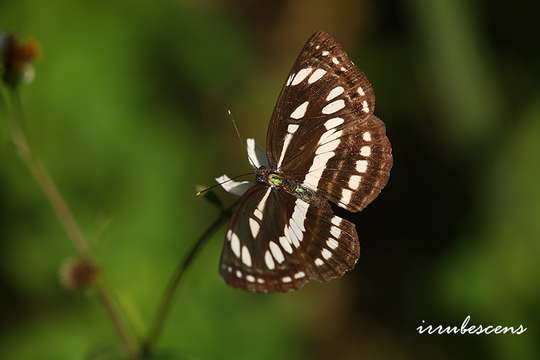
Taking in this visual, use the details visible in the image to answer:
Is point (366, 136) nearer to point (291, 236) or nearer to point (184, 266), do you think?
point (291, 236)

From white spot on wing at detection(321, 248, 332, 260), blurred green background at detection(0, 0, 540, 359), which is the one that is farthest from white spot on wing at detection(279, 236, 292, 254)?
blurred green background at detection(0, 0, 540, 359)

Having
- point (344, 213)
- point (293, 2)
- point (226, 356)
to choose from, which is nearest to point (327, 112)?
point (344, 213)

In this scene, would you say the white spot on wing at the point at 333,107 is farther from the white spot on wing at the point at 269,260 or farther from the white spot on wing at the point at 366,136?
the white spot on wing at the point at 269,260

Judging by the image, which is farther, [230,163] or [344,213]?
[230,163]

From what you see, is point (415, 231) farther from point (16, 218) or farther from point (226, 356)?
point (16, 218)

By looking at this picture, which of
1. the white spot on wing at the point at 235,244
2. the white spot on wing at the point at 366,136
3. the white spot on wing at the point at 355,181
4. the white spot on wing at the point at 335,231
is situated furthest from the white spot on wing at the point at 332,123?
the white spot on wing at the point at 235,244

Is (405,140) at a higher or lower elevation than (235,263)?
lower
